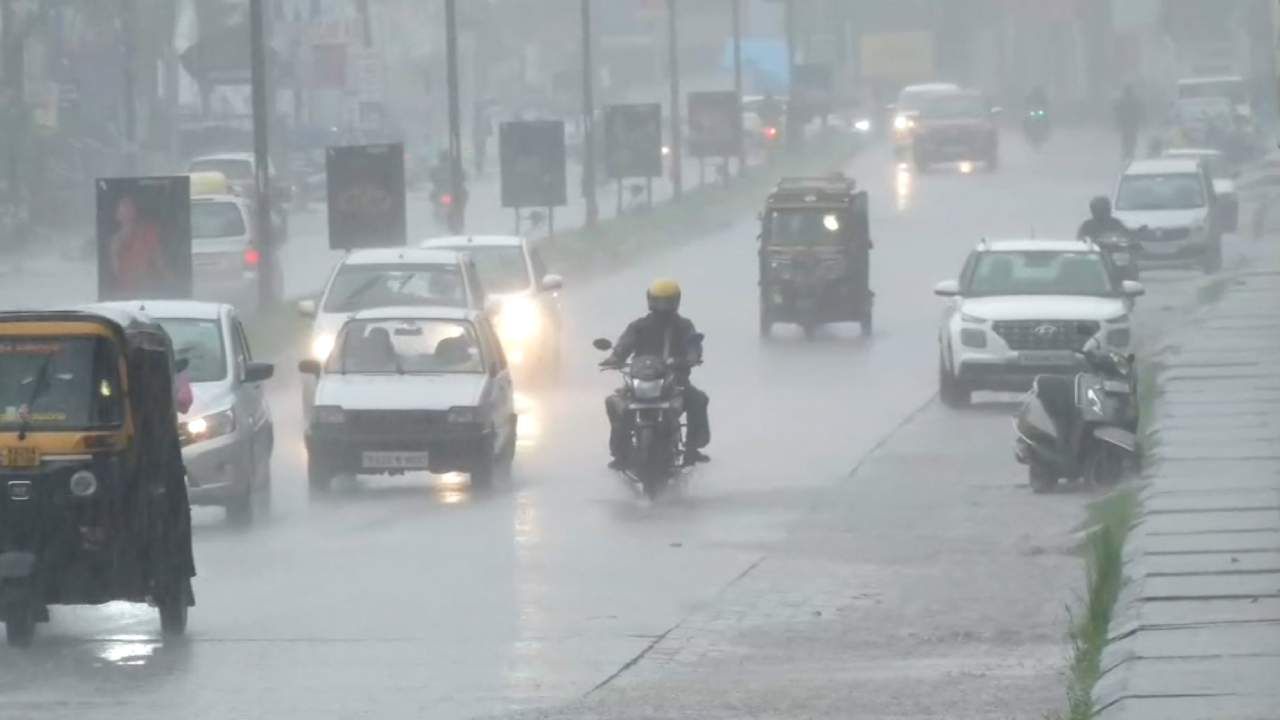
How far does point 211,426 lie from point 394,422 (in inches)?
87.2

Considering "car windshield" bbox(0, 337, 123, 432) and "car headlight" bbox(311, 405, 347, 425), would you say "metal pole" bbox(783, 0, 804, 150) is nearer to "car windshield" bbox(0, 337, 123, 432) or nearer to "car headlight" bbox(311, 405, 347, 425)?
"car headlight" bbox(311, 405, 347, 425)

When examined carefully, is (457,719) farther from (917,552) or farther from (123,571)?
(917,552)

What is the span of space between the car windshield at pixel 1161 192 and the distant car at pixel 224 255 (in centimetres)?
1476

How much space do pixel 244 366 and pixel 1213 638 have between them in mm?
9989

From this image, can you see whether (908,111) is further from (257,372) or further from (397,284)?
(257,372)

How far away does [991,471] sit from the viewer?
2261cm

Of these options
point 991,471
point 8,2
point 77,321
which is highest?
point 8,2

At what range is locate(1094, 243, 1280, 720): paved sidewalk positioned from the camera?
1097 cm

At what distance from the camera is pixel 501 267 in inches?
1298

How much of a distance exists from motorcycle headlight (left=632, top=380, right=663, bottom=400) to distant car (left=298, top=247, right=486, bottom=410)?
696cm

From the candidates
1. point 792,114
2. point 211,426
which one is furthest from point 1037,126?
point 211,426

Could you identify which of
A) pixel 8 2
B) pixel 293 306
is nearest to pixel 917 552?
pixel 293 306

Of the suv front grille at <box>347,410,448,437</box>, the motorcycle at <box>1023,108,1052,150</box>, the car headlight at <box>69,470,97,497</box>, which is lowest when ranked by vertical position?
the suv front grille at <box>347,410,448,437</box>

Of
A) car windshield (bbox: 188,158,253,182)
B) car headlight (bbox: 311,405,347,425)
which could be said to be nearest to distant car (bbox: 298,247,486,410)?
car headlight (bbox: 311,405,347,425)
